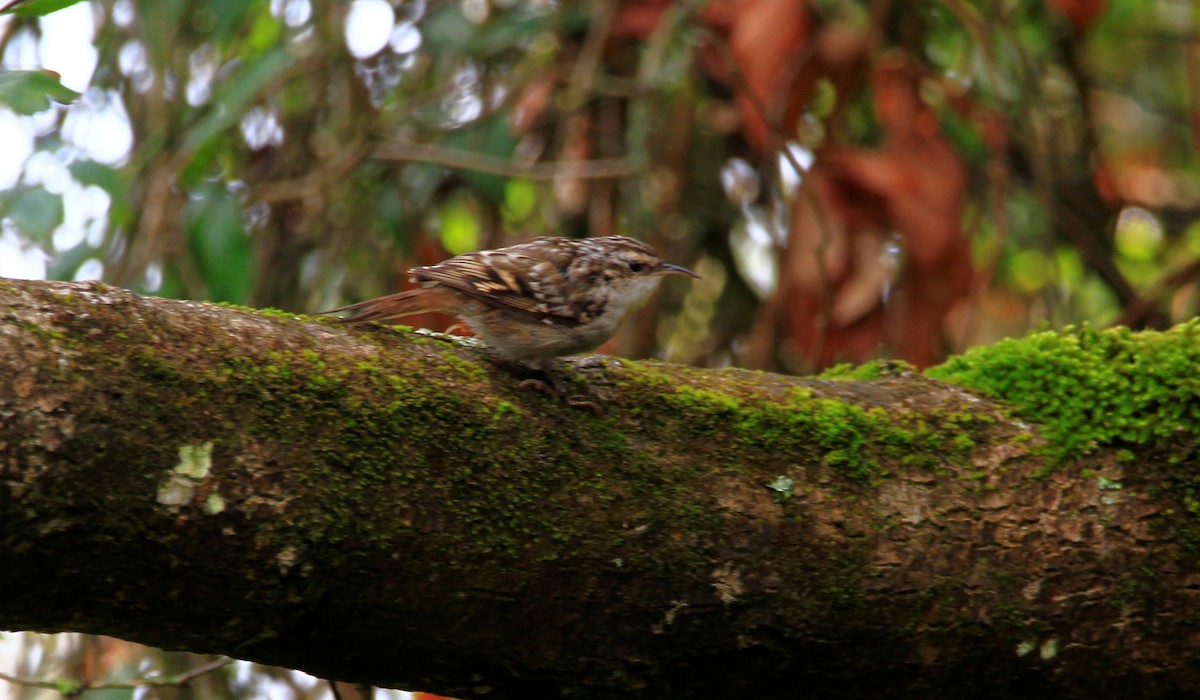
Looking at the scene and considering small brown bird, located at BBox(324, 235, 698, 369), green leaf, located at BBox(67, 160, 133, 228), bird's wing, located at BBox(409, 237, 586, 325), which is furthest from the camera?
green leaf, located at BBox(67, 160, 133, 228)

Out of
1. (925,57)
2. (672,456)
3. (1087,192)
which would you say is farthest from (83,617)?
(1087,192)

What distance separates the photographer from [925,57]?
6.49 m

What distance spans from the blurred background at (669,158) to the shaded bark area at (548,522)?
2.16 metres

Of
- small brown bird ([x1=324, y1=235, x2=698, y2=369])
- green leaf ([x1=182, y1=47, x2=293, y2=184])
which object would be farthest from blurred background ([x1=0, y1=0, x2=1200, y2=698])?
small brown bird ([x1=324, y1=235, x2=698, y2=369])

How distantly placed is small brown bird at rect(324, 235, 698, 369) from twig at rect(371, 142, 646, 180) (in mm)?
1569

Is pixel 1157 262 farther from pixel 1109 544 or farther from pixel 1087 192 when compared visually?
pixel 1109 544

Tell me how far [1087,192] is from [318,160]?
424cm

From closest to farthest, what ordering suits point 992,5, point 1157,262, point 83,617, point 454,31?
point 83,617 < point 454,31 < point 992,5 < point 1157,262

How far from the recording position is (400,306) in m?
3.40

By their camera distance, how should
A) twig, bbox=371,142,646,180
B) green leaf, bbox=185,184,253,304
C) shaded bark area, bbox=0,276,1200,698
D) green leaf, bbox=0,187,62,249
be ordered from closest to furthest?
1. shaded bark area, bbox=0,276,1200,698
2. green leaf, bbox=0,187,62,249
3. green leaf, bbox=185,184,253,304
4. twig, bbox=371,142,646,180

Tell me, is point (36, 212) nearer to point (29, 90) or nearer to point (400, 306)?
point (400, 306)

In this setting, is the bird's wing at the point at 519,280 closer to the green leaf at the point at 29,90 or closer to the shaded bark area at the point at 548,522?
the shaded bark area at the point at 548,522

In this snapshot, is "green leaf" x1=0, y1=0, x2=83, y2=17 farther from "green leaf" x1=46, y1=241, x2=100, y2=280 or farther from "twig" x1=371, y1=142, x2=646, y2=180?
"twig" x1=371, y1=142, x2=646, y2=180

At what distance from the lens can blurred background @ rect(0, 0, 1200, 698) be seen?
5.51m
